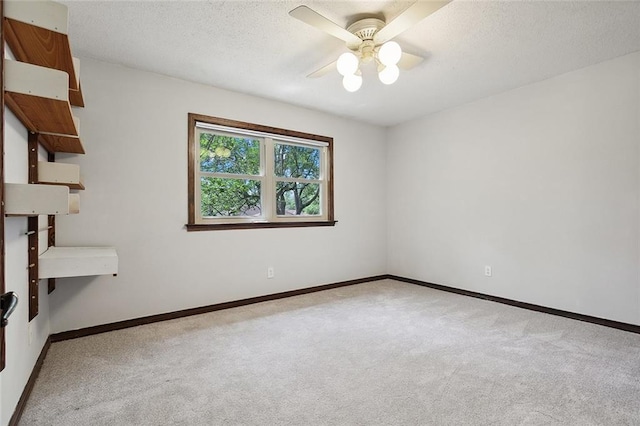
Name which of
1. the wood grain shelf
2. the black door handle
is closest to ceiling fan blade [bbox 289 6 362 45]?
the wood grain shelf

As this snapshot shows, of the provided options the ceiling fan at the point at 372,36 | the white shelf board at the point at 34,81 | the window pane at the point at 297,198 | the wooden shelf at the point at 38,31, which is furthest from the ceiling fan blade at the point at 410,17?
the window pane at the point at 297,198

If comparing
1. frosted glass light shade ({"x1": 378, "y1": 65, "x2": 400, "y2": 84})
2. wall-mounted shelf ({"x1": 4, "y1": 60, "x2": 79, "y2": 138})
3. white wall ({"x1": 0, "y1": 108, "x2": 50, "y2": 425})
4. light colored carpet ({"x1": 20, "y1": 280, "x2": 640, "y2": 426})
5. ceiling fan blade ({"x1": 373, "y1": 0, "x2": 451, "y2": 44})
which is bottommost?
light colored carpet ({"x1": 20, "y1": 280, "x2": 640, "y2": 426})

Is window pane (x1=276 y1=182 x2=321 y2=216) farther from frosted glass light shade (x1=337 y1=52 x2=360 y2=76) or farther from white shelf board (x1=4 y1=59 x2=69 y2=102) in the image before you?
white shelf board (x1=4 y1=59 x2=69 y2=102)

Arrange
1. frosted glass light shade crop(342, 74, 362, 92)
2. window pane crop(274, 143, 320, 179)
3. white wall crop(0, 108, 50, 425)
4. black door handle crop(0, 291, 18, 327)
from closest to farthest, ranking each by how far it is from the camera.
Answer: black door handle crop(0, 291, 18, 327), white wall crop(0, 108, 50, 425), frosted glass light shade crop(342, 74, 362, 92), window pane crop(274, 143, 320, 179)

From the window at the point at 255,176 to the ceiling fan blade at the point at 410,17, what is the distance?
1996 mm

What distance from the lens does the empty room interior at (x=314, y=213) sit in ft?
5.80

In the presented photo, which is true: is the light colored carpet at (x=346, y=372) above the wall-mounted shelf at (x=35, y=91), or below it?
below

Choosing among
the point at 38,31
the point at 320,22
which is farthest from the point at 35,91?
the point at 320,22

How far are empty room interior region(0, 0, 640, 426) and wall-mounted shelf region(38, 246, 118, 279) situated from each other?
0.06ft

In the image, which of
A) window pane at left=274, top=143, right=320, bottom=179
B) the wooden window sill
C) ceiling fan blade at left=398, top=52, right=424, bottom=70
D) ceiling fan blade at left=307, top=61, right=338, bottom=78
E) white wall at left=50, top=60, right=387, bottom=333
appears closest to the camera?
ceiling fan blade at left=398, top=52, right=424, bottom=70

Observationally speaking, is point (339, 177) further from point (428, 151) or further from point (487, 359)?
point (487, 359)

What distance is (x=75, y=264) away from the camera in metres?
2.23

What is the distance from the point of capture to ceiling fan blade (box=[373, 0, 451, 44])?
5.85 ft

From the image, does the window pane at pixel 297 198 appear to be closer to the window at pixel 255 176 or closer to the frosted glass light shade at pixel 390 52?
the window at pixel 255 176
